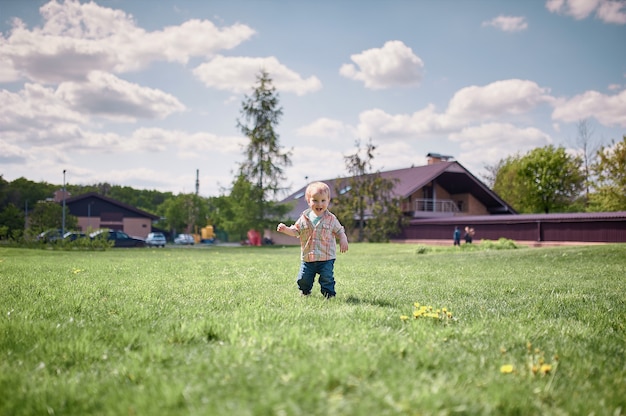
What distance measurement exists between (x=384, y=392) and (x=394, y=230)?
131 feet

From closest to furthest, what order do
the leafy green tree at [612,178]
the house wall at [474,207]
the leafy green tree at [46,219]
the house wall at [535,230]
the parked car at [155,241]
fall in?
the house wall at [535,230], the leafy green tree at [46,219], the leafy green tree at [612,178], the house wall at [474,207], the parked car at [155,241]

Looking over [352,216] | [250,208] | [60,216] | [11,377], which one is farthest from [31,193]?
[11,377]

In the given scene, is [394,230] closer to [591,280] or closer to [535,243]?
[535,243]

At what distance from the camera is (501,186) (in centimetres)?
6303

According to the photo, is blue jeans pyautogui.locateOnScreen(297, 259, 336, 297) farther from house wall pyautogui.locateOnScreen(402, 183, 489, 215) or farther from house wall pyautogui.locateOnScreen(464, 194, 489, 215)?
house wall pyautogui.locateOnScreen(464, 194, 489, 215)

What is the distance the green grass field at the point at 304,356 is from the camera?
9.09 ft

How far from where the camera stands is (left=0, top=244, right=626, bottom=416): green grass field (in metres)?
2.77

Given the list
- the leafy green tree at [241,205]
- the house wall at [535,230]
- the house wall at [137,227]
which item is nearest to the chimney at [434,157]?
the house wall at [535,230]

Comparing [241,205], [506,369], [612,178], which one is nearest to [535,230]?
[612,178]

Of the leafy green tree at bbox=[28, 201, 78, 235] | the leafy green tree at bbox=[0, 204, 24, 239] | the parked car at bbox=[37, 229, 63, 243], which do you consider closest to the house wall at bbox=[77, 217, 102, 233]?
the leafy green tree at bbox=[0, 204, 24, 239]

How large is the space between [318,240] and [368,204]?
3686 centimetres

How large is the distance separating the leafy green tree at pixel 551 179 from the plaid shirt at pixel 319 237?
52955mm

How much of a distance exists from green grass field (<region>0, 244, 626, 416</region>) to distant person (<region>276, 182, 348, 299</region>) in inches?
18.8

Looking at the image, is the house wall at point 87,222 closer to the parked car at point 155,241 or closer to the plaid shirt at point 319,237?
the parked car at point 155,241
